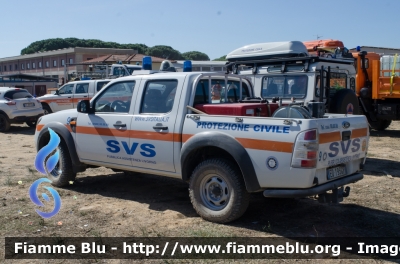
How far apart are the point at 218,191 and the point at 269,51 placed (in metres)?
5.08

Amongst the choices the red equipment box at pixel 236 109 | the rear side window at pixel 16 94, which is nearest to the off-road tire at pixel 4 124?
the rear side window at pixel 16 94

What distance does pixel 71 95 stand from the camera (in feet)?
54.3

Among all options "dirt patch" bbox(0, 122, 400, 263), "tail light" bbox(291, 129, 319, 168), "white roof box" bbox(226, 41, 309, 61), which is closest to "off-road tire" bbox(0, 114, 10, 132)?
"dirt patch" bbox(0, 122, 400, 263)

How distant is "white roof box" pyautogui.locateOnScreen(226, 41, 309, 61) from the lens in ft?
29.9

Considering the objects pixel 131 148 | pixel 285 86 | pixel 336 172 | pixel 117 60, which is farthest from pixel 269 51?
pixel 117 60

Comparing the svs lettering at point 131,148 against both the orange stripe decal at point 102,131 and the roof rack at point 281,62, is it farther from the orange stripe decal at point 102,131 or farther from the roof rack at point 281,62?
the roof rack at point 281,62

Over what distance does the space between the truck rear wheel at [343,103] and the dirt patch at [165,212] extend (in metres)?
1.35

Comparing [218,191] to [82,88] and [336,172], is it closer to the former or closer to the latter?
[336,172]

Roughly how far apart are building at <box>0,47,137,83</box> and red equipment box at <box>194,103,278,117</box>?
42.7 metres

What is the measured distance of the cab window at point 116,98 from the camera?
6125 millimetres

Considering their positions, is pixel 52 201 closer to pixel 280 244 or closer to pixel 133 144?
pixel 133 144

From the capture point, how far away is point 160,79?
5.85 m

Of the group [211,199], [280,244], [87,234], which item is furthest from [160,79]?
[280,244]

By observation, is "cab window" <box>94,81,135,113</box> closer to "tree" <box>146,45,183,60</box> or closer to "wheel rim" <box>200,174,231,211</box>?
"wheel rim" <box>200,174,231,211</box>
